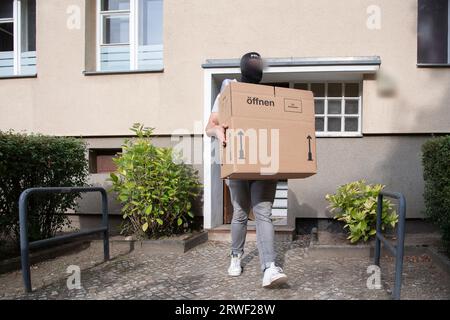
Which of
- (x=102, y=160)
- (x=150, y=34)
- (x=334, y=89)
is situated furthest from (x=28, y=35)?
(x=334, y=89)

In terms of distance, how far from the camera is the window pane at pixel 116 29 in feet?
20.5

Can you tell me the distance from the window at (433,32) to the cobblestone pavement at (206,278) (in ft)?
9.59

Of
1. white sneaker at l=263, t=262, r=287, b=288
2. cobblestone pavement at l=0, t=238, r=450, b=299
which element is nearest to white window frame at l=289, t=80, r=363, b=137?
cobblestone pavement at l=0, t=238, r=450, b=299

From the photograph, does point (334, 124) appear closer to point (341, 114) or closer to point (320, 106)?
point (341, 114)

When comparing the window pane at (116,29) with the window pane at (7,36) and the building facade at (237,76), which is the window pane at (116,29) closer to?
the building facade at (237,76)

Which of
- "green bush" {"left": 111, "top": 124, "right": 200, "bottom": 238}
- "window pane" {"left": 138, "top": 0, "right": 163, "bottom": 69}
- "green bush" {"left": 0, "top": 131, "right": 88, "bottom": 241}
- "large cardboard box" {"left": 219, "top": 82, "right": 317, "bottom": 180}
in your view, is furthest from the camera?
"window pane" {"left": 138, "top": 0, "right": 163, "bottom": 69}

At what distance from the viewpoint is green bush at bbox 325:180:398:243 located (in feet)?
14.1

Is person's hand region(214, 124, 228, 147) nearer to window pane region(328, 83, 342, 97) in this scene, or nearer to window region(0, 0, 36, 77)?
window pane region(328, 83, 342, 97)

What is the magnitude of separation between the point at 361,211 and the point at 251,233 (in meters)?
1.52

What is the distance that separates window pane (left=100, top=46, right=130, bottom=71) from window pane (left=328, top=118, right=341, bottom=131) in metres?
3.20

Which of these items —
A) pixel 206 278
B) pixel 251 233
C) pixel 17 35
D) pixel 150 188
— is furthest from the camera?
pixel 17 35

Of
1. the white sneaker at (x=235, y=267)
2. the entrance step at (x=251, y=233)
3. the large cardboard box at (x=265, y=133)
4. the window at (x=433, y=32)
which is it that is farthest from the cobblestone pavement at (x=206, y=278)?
the window at (x=433, y=32)

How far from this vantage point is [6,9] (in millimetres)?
6773
